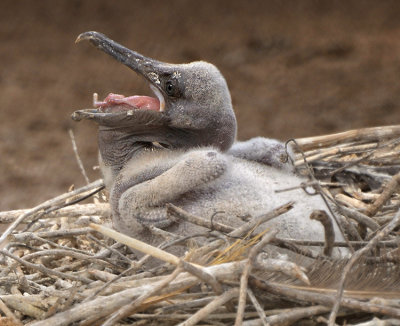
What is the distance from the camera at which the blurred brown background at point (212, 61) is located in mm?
7699

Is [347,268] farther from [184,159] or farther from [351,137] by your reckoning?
[351,137]

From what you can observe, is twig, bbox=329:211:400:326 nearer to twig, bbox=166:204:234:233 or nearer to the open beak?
twig, bbox=166:204:234:233

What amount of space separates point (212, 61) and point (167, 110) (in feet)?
18.2

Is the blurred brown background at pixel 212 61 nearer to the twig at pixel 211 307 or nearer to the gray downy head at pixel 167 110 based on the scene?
the gray downy head at pixel 167 110

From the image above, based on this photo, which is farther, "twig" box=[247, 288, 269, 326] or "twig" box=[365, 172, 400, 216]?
"twig" box=[365, 172, 400, 216]

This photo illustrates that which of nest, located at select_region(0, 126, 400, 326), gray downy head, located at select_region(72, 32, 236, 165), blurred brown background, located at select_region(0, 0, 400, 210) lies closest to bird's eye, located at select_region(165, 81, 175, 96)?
gray downy head, located at select_region(72, 32, 236, 165)

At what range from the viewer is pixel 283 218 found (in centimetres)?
227

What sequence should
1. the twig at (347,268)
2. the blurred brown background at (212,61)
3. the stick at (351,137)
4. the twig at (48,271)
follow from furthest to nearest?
the blurred brown background at (212,61) < the stick at (351,137) < the twig at (48,271) < the twig at (347,268)

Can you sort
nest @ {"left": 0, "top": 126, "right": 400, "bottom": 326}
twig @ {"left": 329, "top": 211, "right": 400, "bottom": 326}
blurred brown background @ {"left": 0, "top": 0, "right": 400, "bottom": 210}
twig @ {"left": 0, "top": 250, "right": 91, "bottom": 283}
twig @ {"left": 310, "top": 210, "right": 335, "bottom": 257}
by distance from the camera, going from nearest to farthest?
twig @ {"left": 329, "top": 211, "right": 400, "bottom": 326}, nest @ {"left": 0, "top": 126, "right": 400, "bottom": 326}, twig @ {"left": 310, "top": 210, "right": 335, "bottom": 257}, twig @ {"left": 0, "top": 250, "right": 91, "bottom": 283}, blurred brown background @ {"left": 0, "top": 0, "right": 400, "bottom": 210}

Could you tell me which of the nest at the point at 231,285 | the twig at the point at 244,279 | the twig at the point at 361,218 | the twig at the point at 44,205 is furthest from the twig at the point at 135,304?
the twig at the point at 44,205

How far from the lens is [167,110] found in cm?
256

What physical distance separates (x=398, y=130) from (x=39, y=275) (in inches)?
52.9

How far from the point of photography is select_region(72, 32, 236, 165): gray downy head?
2.53m


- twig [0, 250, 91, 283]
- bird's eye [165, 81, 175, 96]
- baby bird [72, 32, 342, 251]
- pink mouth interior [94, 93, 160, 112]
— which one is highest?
bird's eye [165, 81, 175, 96]
